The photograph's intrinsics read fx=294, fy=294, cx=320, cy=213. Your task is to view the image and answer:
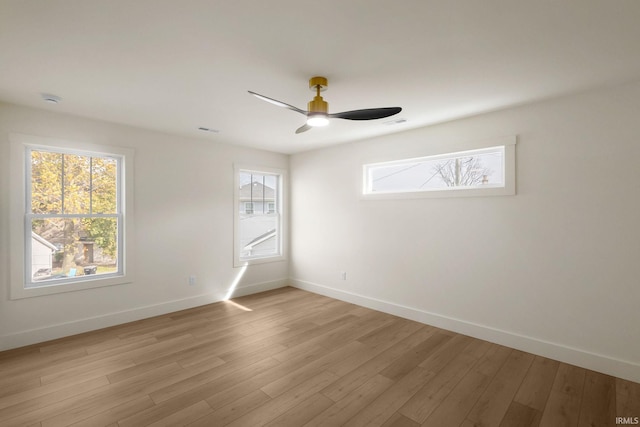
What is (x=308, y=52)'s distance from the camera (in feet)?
6.88

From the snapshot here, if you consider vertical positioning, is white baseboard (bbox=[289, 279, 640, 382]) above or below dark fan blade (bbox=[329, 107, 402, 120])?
below

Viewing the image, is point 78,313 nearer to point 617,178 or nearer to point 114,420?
point 114,420

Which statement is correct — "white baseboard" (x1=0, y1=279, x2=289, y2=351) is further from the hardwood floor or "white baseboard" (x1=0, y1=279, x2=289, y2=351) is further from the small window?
the small window

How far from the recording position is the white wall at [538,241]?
2633 mm

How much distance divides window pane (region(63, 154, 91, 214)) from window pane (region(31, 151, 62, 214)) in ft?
0.21

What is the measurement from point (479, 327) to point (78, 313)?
477cm

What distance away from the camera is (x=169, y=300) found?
4.27m

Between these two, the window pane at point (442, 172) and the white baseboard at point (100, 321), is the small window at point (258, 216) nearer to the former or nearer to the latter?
the white baseboard at point (100, 321)

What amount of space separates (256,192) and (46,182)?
285 cm

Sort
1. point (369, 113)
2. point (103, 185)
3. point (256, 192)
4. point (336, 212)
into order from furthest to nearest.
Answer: point (256, 192)
point (336, 212)
point (103, 185)
point (369, 113)

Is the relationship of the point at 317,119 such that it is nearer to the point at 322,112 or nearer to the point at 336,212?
the point at 322,112

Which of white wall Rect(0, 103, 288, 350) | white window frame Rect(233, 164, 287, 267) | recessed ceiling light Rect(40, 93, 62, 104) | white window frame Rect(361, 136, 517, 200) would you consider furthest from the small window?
recessed ceiling light Rect(40, 93, 62, 104)

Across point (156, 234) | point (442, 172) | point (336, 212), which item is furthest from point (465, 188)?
point (156, 234)

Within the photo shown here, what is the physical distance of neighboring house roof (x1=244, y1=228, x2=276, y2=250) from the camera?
5.37m
